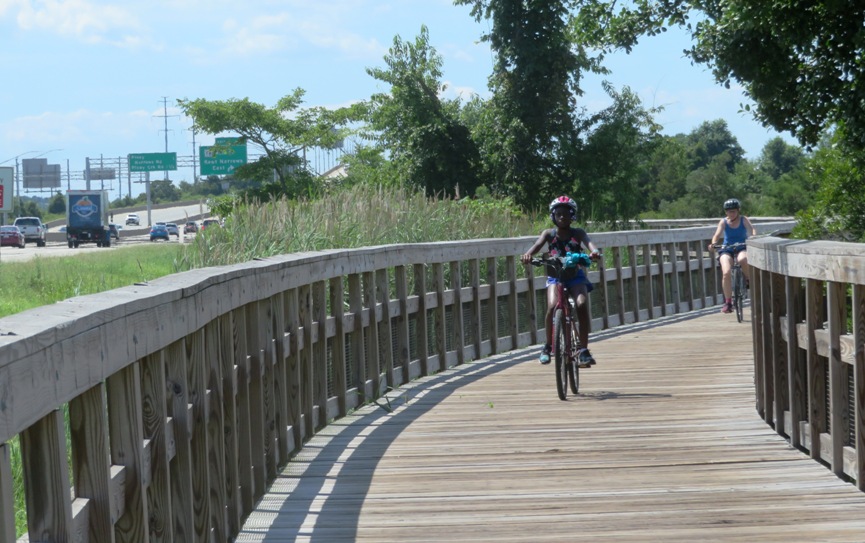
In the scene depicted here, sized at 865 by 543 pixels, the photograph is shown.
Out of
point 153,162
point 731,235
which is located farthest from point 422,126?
point 153,162

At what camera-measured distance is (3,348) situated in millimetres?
2559

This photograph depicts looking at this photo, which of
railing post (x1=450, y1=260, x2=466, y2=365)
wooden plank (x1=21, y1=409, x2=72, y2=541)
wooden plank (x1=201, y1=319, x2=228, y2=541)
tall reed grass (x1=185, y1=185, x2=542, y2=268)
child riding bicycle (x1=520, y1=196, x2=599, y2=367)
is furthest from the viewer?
railing post (x1=450, y1=260, x2=466, y2=365)

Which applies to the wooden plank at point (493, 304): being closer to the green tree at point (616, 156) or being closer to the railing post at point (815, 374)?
the railing post at point (815, 374)

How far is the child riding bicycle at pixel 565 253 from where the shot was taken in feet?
36.0

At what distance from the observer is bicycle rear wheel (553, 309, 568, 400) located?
34.0 feet

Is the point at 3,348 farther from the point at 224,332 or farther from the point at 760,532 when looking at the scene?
the point at 760,532

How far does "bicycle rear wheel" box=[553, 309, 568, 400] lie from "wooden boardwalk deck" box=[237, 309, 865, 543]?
0.13 metres

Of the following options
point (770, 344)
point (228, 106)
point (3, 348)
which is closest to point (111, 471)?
point (3, 348)

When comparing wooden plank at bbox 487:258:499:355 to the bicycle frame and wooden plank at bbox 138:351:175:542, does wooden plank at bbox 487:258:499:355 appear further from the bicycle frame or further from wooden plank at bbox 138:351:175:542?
wooden plank at bbox 138:351:175:542

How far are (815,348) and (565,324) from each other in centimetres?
382

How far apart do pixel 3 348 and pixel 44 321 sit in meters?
0.50

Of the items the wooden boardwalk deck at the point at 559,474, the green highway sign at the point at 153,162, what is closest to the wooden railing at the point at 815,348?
the wooden boardwalk deck at the point at 559,474

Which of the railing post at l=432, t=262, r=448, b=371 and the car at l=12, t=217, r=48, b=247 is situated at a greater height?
the car at l=12, t=217, r=48, b=247

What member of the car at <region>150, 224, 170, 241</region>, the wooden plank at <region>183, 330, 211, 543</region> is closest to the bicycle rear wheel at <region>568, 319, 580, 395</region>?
the wooden plank at <region>183, 330, 211, 543</region>
